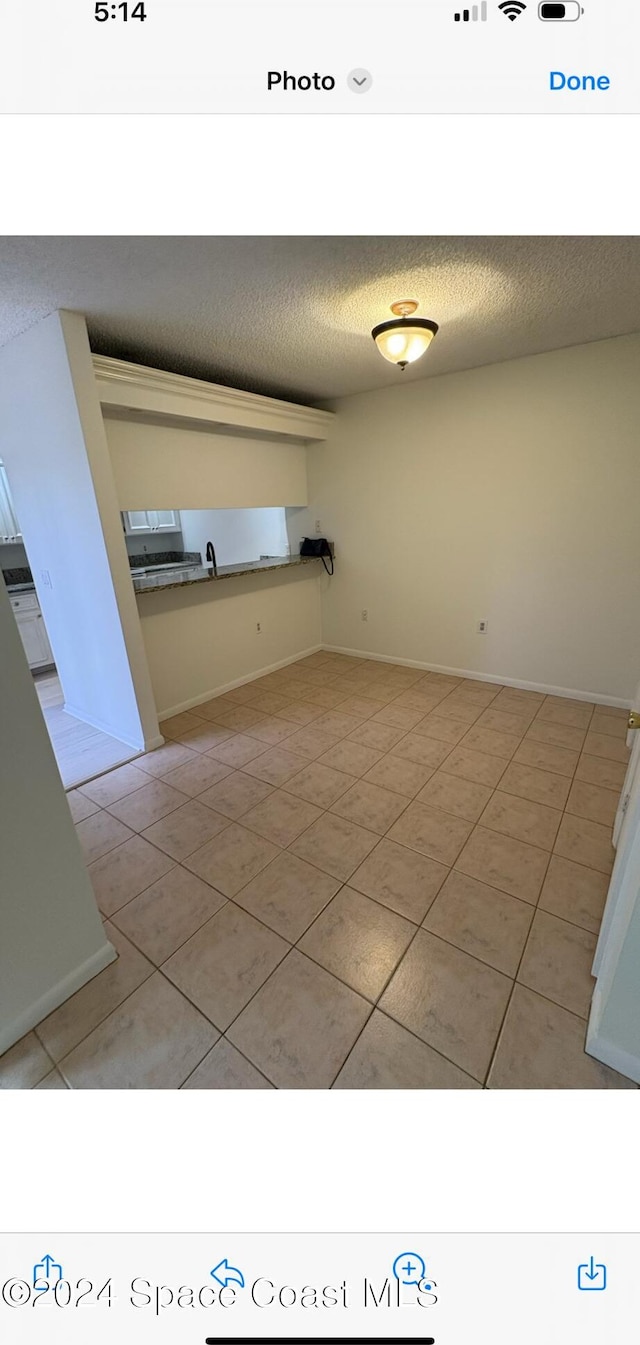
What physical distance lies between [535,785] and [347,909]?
4.08 ft

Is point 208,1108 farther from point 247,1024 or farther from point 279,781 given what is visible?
point 279,781

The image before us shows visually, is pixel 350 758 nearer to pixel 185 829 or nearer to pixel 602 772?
pixel 185 829

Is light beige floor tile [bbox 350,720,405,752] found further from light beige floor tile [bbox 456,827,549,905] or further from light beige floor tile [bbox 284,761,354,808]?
light beige floor tile [bbox 456,827,549,905]

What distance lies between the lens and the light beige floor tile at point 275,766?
2.34 meters

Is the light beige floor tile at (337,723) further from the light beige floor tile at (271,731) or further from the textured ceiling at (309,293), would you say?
the textured ceiling at (309,293)

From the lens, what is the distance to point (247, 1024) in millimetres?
1202

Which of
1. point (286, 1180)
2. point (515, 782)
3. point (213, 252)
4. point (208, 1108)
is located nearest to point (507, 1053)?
point (286, 1180)

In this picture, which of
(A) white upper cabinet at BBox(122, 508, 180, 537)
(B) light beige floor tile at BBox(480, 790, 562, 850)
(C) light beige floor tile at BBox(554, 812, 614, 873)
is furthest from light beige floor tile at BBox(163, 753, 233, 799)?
(A) white upper cabinet at BBox(122, 508, 180, 537)

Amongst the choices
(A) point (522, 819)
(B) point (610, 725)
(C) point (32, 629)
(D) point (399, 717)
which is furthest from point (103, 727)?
(B) point (610, 725)

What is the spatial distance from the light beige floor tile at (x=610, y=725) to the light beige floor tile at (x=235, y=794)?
2157 millimetres

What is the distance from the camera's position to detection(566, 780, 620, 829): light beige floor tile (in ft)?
6.38

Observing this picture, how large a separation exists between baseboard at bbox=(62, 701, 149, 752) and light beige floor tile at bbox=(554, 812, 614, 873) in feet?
7.64

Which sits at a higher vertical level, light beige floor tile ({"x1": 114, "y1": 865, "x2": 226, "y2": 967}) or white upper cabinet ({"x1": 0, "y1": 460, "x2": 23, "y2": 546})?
white upper cabinet ({"x1": 0, "y1": 460, "x2": 23, "y2": 546})
